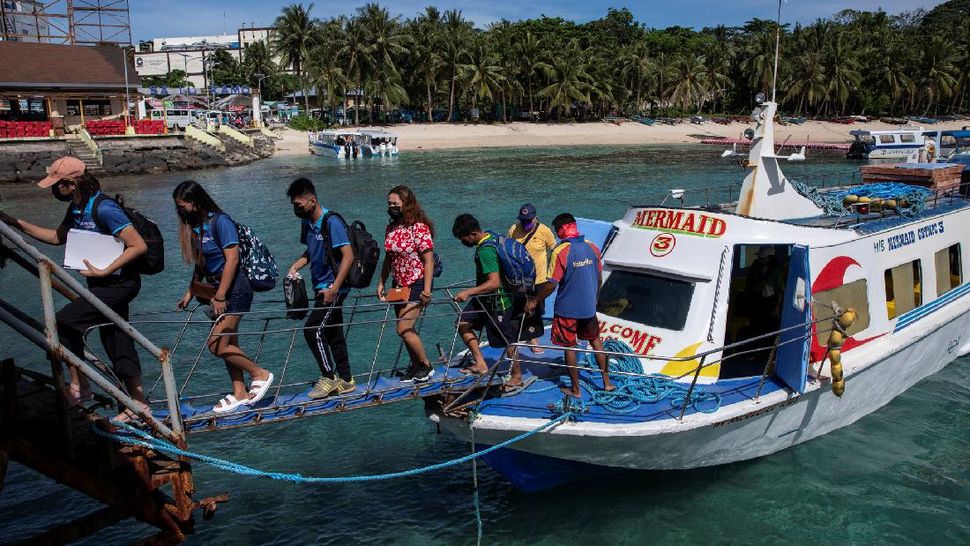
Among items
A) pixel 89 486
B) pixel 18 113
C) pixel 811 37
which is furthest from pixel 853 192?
pixel 811 37

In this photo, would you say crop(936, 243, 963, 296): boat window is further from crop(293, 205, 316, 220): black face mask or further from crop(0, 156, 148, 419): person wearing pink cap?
crop(0, 156, 148, 419): person wearing pink cap

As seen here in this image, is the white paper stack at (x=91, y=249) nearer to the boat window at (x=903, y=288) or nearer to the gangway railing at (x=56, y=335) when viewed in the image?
the gangway railing at (x=56, y=335)

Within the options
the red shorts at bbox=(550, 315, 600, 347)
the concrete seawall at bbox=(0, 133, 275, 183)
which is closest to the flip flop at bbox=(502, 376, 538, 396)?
the red shorts at bbox=(550, 315, 600, 347)

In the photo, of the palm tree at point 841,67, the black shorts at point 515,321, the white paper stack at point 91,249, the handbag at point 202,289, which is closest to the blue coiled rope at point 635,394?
the black shorts at point 515,321

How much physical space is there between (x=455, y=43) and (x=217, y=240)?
75432 mm

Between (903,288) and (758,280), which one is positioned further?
(903,288)

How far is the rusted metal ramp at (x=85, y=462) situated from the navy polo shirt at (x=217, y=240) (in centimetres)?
153

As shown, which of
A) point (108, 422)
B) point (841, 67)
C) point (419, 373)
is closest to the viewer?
point (108, 422)

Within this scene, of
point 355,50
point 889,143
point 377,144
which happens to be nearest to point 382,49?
point 355,50

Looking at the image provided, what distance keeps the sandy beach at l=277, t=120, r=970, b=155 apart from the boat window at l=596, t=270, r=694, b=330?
6178cm

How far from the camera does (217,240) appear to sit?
6.74 metres

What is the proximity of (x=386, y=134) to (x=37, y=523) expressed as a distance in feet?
190

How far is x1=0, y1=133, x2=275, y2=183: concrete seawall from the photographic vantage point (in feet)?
151

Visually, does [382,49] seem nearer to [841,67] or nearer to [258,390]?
[841,67]
